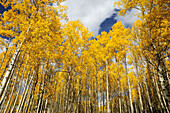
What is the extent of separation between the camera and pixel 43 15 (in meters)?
5.46

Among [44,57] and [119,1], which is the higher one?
[119,1]

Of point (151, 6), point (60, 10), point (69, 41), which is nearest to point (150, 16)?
point (151, 6)

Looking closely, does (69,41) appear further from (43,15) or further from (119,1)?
(119,1)

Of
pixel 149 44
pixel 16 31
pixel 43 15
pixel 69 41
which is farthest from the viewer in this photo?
pixel 69 41

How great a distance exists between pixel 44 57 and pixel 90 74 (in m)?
7.73

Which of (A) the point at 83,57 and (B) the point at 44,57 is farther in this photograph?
(A) the point at 83,57

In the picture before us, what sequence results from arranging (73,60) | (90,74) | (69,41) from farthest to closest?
(90,74) < (69,41) < (73,60)

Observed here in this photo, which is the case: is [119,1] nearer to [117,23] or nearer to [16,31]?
[117,23]

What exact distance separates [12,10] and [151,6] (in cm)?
→ 728

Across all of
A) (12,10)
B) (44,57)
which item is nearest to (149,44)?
(44,57)

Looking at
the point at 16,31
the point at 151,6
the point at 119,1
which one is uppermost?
the point at 119,1

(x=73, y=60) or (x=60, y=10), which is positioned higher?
(x=60, y=10)

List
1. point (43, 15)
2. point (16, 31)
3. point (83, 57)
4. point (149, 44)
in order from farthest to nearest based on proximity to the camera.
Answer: point (83, 57)
point (43, 15)
point (16, 31)
point (149, 44)

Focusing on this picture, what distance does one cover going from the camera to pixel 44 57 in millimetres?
5602
